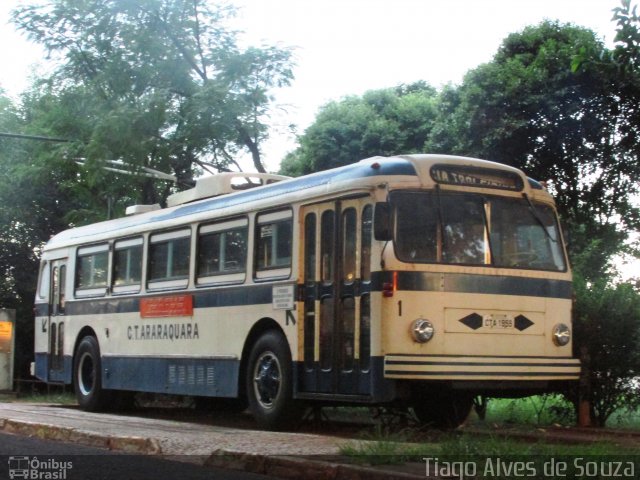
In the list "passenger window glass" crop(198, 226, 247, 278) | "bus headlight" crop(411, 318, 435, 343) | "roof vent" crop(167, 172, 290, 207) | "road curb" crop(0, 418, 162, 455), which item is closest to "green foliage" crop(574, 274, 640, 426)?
"bus headlight" crop(411, 318, 435, 343)

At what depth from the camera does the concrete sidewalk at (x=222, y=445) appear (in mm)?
8489

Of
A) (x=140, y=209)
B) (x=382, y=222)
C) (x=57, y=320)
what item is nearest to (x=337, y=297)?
(x=382, y=222)

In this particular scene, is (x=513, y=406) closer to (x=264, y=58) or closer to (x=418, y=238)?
(x=418, y=238)

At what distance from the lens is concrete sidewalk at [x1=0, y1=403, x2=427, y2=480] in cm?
849

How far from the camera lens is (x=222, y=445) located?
10.6 m

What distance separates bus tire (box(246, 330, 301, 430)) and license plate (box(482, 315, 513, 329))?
2412mm

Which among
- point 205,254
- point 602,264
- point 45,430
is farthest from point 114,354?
point 602,264

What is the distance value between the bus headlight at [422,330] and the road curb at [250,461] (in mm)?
2704

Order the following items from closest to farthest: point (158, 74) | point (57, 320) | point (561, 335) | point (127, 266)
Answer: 1. point (561, 335)
2. point (127, 266)
3. point (57, 320)
4. point (158, 74)

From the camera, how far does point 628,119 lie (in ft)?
81.9

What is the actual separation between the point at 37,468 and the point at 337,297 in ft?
13.9

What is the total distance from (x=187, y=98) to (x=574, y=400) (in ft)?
33.5

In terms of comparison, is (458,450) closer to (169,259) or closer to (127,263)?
(169,259)

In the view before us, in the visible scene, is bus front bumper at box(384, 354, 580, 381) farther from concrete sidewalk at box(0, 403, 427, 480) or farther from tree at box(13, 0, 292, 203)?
tree at box(13, 0, 292, 203)
